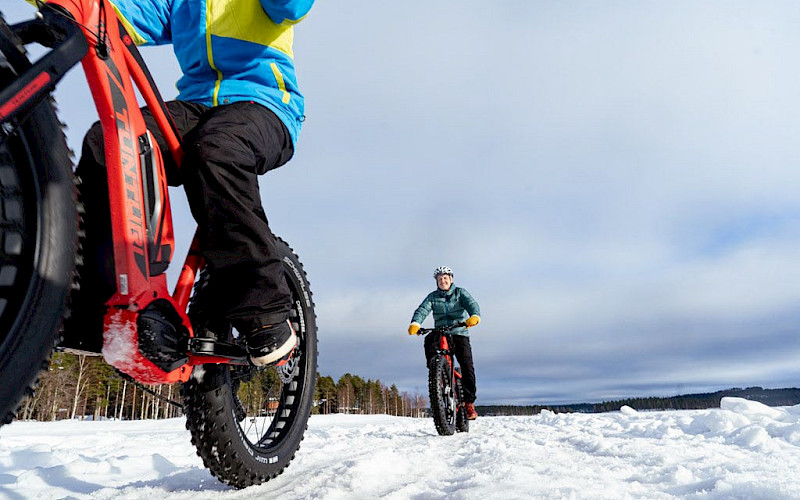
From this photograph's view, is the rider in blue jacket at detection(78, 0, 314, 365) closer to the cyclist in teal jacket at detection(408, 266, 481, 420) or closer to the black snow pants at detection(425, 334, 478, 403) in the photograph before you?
the cyclist in teal jacket at detection(408, 266, 481, 420)

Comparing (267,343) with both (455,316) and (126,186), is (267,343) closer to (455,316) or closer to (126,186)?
(126,186)

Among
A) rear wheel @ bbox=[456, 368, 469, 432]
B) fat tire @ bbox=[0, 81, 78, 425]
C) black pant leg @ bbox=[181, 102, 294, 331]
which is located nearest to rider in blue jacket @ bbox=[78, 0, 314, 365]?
black pant leg @ bbox=[181, 102, 294, 331]

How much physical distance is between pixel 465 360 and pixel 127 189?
668 cm

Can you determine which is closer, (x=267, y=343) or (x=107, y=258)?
(x=107, y=258)

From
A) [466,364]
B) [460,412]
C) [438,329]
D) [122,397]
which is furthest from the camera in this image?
[122,397]

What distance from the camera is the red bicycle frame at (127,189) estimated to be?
1.52m

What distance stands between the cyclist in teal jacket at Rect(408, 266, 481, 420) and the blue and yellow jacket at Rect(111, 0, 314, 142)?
5.16 metres

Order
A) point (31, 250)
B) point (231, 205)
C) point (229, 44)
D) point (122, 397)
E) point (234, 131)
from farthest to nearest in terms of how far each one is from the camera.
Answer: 1. point (122, 397)
2. point (229, 44)
3. point (234, 131)
4. point (231, 205)
5. point (31, 250)

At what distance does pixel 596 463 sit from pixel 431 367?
4377 millimetres

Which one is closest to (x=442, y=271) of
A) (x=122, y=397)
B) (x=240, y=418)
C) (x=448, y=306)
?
(x=448, y=306)

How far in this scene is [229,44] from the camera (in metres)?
2.17

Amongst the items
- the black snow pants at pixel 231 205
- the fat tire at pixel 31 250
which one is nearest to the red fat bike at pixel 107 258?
the fat tire at pixel 31 250

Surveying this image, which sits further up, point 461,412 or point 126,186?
point 126,186

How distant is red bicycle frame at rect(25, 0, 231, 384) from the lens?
1516 millimetres
